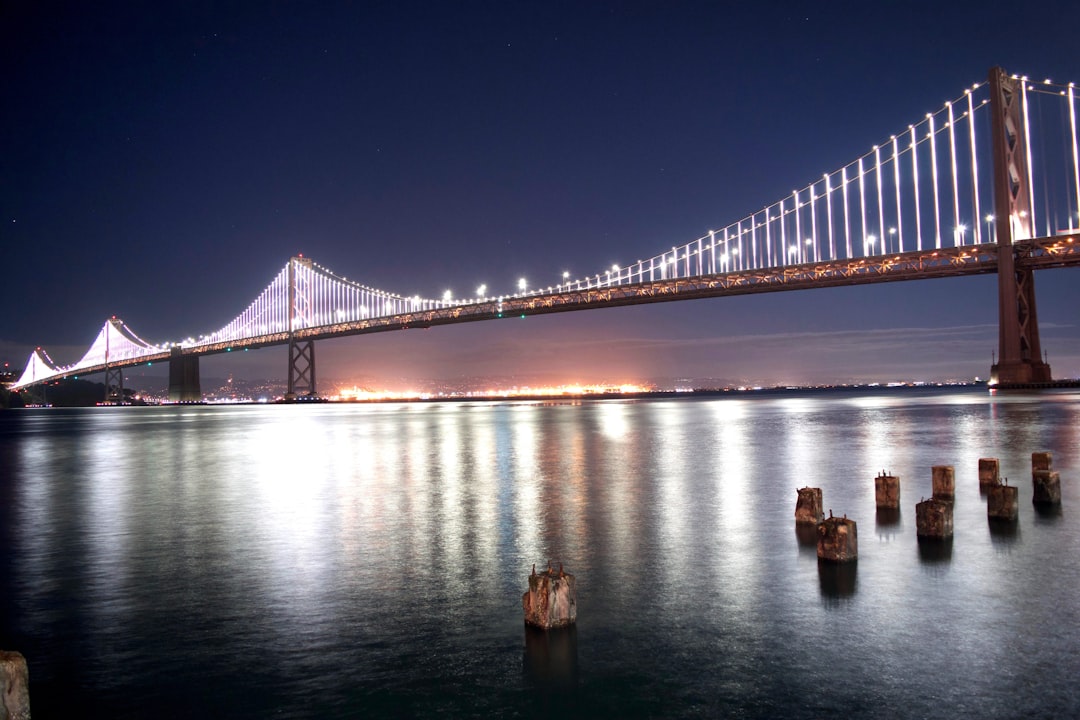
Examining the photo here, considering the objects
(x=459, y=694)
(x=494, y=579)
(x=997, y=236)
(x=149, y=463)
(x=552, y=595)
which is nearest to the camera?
(x=459, y=694)

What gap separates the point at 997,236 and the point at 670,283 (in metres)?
21.1

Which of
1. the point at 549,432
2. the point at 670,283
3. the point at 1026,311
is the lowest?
the point at 549,432

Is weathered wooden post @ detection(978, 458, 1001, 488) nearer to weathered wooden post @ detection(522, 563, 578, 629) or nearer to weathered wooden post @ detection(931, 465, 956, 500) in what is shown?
weathered wooden post @ detection(931, 465, 956, 500)

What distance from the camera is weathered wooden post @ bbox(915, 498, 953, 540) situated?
7.20 meters

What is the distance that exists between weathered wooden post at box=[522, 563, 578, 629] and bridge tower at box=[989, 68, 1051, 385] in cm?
4405

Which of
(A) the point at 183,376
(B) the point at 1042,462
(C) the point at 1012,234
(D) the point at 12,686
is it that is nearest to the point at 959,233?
(C) the point at 1012,234

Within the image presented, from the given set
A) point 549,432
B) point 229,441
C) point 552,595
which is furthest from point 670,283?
point 552,595

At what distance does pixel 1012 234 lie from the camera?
140 ft

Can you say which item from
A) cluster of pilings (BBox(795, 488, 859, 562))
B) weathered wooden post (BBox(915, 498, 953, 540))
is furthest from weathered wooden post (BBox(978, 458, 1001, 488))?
cluster of pilings (BBox(795, 488, 859, 562))

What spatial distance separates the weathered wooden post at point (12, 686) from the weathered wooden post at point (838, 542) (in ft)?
17.6

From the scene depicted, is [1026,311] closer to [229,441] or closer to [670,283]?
[670,283]

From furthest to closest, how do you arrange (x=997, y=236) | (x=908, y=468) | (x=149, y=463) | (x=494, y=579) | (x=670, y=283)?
(x=670, y=283) → (x=997, y=236) → (x=149, y=463) → (x=908, y=468) → (x=494, y=579)

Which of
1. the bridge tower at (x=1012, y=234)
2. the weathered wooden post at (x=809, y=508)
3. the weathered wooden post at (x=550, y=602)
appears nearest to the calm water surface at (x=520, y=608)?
the weathered wooden post at (x=550, y=602)

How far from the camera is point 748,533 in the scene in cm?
804
